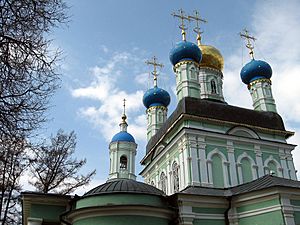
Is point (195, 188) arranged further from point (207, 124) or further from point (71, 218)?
point (71, 218)

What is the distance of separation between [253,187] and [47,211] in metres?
6.59

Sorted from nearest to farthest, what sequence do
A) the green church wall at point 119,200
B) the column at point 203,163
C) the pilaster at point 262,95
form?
1. the green church wall at point 119,200
2. the column at point 203,163
3. the pilaster at point 262,95

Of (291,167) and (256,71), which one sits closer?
(291,167)

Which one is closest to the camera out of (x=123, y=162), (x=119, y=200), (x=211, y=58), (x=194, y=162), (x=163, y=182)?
(x=119, y=200)

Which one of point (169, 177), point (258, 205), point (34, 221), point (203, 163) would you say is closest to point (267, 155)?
point (203, 163)

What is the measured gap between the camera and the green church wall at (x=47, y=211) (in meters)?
10.9

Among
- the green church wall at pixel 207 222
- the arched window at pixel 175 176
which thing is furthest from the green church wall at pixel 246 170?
the green church wall at pixel 207 222

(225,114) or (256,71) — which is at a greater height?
(256,71)

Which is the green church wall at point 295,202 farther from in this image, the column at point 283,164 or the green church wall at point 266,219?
the column at point 283,164

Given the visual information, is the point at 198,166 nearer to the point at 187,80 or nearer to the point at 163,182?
the point at 163,182

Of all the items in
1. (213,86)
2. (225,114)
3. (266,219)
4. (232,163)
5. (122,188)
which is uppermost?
(213,86)

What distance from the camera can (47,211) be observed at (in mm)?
11039

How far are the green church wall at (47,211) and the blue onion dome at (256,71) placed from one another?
11306 millimetres

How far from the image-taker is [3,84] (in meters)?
4.91
